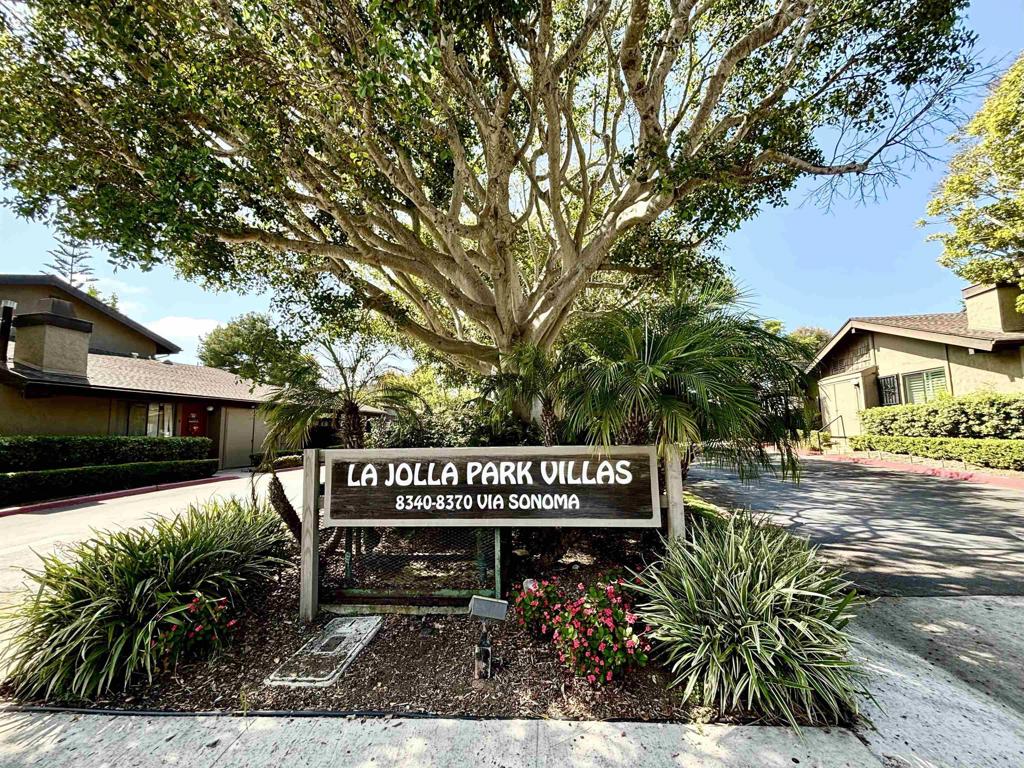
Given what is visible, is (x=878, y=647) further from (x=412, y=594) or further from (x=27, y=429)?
(x=27, y=429)

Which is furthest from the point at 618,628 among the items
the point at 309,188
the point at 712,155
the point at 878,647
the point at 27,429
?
the point at 27,429

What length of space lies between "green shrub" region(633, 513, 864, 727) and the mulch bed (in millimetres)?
285

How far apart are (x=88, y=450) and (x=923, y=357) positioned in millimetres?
27104

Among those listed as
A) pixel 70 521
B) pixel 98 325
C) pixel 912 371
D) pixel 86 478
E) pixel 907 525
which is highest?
pixel 98 325

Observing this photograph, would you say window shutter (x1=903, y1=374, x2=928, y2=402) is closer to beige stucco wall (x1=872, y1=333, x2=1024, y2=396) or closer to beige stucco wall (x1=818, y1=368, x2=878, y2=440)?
beige stucco wall (x1=872, y1=333, x2=1024, y2=396)

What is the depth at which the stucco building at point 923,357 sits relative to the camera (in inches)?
524

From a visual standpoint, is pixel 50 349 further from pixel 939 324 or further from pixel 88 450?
pixel 939 324

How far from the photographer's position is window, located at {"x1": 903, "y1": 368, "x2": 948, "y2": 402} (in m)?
15.2

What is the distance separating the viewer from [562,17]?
25.8 ft

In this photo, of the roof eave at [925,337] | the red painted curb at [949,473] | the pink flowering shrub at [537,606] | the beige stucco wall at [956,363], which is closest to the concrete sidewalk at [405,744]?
the pink flowering shrub at [537,606]

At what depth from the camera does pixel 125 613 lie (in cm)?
345

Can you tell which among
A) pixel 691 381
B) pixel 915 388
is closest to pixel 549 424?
pixel 691 381

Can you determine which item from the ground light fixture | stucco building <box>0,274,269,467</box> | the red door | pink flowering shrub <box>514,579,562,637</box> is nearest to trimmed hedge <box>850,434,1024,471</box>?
pink flowering shrub <box>514,579,562,637</box>

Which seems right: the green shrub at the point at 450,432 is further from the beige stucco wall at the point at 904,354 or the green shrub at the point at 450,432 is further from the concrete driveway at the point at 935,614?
the beige stucco wall at the point at 904,354
